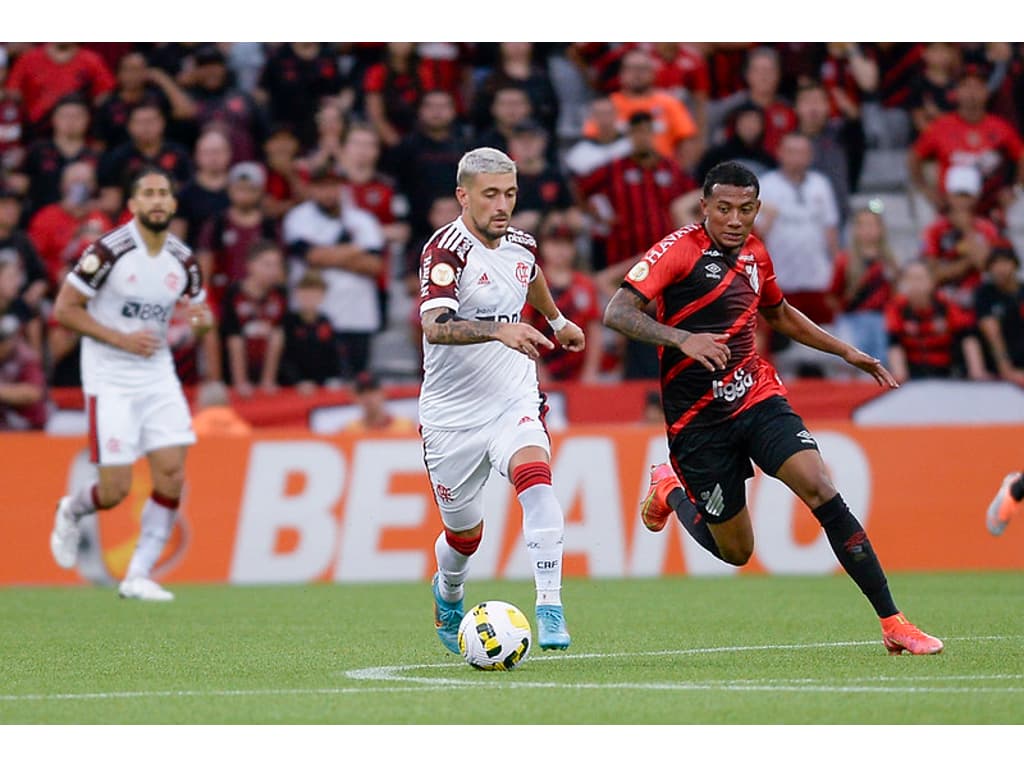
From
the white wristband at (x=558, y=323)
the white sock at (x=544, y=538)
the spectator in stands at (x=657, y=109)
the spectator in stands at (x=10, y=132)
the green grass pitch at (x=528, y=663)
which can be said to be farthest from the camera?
the spectator in stands at (x=657, y=109)

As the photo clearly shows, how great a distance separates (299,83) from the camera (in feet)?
61.0

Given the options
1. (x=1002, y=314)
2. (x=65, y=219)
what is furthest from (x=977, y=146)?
(x=65, y=219)

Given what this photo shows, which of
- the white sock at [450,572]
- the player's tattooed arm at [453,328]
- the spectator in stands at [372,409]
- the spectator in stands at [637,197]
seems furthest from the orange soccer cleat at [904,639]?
the spectator in stands at [637,197]

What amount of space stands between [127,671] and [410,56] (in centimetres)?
1155

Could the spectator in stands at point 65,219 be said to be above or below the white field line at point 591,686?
above

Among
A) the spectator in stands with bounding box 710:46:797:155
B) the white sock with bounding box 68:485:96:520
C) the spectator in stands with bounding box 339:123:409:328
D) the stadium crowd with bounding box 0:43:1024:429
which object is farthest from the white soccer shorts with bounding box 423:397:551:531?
the spectator in stands with bounding box 710:46:797:155

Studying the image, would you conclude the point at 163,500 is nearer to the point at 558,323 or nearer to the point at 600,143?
the point at 558,323

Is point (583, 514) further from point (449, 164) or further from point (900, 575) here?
point (449, 164)

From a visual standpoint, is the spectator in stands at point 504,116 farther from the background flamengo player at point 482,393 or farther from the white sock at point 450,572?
the white sock at point 450,572

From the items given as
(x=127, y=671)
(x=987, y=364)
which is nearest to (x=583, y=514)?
(x=987, y=364)

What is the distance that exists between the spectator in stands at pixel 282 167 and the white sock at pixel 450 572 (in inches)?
385

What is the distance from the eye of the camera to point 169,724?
6.06 m

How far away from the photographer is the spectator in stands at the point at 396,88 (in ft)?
60.3

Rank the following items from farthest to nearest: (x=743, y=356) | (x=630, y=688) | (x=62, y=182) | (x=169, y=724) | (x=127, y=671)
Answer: (x=62, y=182) < (x=743, y=356) < (x=127, y=671) < (x=630, y=688) < (x=169, y=724)
